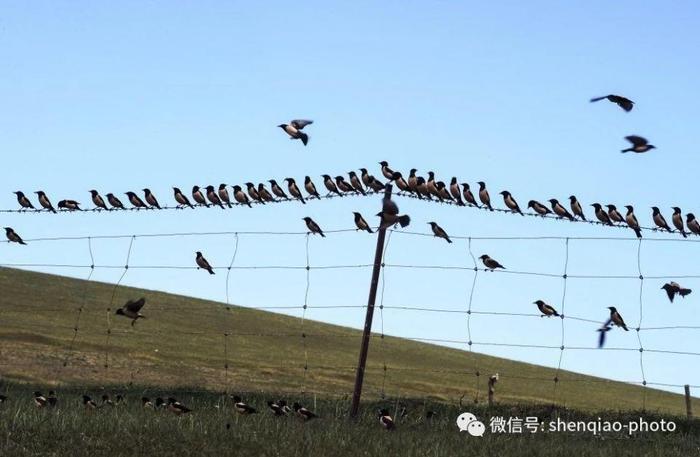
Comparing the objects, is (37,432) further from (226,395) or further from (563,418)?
(563,418)

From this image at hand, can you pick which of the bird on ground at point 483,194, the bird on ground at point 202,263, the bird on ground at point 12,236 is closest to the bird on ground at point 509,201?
the bird on ground at point 483,194

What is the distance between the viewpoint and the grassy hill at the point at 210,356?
127 feet

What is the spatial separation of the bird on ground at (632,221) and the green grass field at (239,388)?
305 cm

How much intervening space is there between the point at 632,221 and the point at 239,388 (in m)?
16.3

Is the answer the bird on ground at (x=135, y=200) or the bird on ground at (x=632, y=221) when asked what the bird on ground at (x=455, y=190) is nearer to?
the bird on ground at (x=632, y=221)

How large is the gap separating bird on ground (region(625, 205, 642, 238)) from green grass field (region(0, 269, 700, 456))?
10.00 ft

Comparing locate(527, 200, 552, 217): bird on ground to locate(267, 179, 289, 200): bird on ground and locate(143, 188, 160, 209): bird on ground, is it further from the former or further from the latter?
locate(143, 188, 160, 209): bird on ground

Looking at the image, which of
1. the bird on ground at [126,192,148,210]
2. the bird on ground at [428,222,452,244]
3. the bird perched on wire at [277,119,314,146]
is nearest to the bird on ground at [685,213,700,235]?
the bird on ground at [428,222,452,244]

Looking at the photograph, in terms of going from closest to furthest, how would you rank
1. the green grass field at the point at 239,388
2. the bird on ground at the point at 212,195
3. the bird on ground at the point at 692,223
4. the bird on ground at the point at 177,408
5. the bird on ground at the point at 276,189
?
the green grass field at the point at 239,388 → the bird on ground at the point at 177,408 → the bird on ground at the point at 692,223 → the bird on ground at the point at 276,189 → the bird on ground at the point at 212,195

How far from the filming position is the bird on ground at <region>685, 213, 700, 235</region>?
22.9 m

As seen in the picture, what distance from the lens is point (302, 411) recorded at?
18.4 metres

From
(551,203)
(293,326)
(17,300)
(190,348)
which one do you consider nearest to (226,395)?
(551,203)

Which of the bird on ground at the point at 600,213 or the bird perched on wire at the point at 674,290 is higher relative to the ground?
the bird on ground at the point at 600,213

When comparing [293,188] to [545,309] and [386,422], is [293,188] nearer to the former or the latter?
[545,309]
